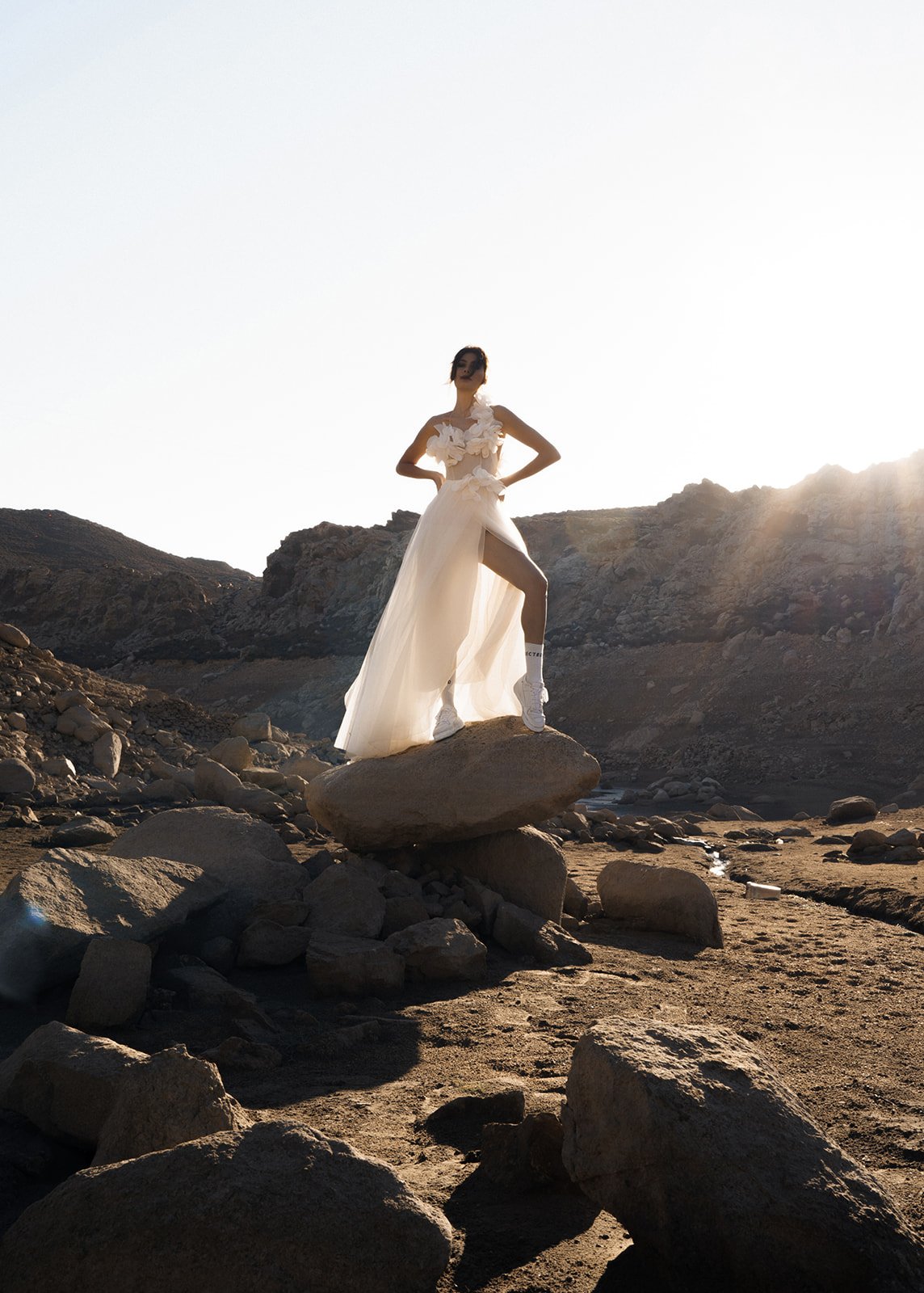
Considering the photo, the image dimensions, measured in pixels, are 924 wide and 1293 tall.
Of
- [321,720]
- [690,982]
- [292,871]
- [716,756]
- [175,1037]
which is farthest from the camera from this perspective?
[321,720]

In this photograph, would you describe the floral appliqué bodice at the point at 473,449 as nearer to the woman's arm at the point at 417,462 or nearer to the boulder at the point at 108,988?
the woman's arm at the point at 417,462

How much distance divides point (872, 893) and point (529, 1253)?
586 cm

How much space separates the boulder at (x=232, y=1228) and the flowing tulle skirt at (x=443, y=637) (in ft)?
13.7

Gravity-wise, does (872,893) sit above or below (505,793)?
below

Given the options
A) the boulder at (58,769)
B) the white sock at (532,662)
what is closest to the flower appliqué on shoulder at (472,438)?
the white sock at (532,662)

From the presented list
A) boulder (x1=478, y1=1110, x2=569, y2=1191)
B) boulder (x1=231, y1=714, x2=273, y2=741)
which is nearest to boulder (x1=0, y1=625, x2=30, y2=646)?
boulder (x1=231, y1=714, x2=273, y2=741)

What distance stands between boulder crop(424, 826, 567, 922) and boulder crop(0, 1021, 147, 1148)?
3.19 metres

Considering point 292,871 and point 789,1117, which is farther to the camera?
point 292,871

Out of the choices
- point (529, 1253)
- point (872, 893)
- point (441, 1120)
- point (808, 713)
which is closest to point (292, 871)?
point (441, 1120)

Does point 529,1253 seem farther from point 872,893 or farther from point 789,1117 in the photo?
point 872,893

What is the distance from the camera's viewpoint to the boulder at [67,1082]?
9.40ft

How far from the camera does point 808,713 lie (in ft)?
68.7

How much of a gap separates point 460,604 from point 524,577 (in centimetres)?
42

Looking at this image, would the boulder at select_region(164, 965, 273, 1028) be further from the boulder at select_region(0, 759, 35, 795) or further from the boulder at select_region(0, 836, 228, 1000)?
the boulder at select_region(0, 759, 35, 795)
